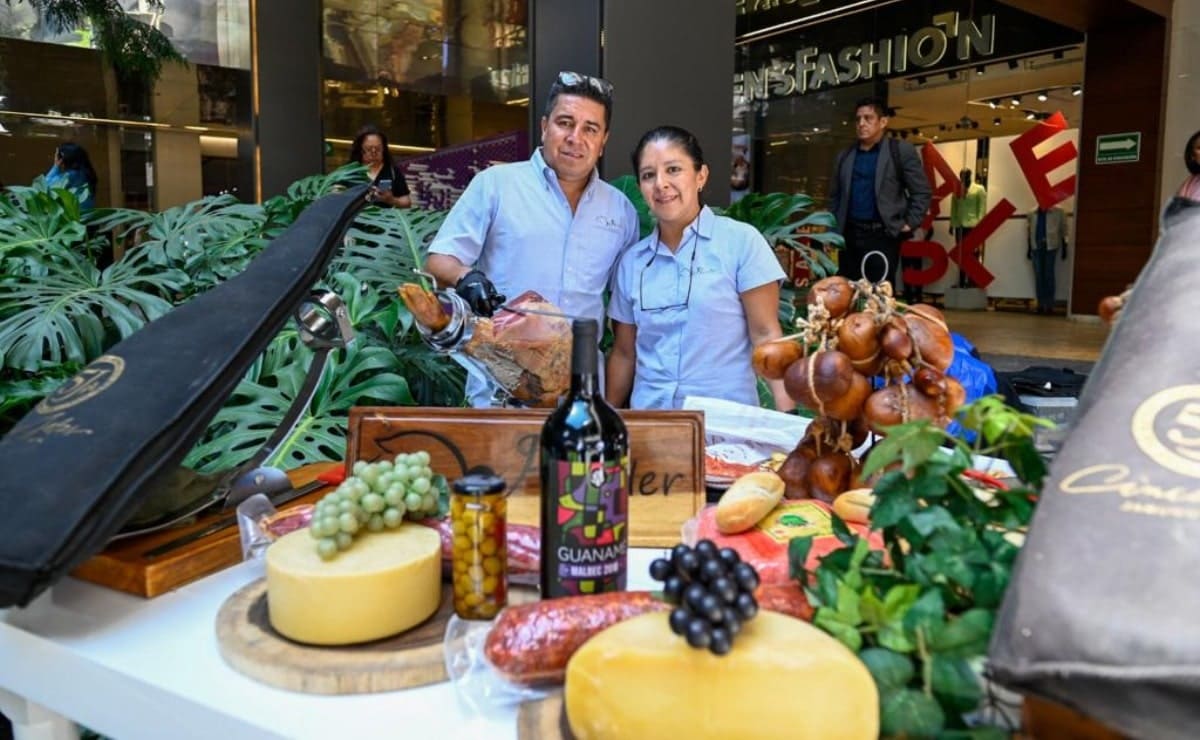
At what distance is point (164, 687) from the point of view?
0.80 meters

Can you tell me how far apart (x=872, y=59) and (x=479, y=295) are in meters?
12.0

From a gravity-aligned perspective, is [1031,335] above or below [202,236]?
below

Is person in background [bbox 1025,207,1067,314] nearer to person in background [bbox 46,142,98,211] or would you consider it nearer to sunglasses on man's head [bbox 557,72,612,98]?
person in background [bbox 46,142,98,211]

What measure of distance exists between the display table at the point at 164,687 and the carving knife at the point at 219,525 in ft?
0.17

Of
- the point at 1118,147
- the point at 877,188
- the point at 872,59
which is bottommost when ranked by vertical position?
the point at 877,188

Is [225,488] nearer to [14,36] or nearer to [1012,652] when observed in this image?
[1012,652]

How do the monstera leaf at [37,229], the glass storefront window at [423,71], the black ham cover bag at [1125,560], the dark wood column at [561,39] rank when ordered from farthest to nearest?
the glass storefront window at [423,71] → the dark wood column at [561,39] → the monstera leaf at [37,229] → the black ham cover bag at [1125,560]

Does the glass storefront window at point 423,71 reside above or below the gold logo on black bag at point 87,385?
above

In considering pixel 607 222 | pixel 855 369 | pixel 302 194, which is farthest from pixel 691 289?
pixel 302 194

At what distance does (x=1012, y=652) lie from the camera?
530 mm

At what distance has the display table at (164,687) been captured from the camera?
0.74 metres

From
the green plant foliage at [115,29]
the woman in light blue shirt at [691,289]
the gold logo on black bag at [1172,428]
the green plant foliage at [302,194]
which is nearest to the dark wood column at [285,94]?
the green plant foliage at [115,29]

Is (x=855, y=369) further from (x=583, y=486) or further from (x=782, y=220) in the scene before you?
(x=782, y=220)

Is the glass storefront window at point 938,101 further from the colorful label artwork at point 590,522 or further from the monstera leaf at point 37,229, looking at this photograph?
the colorful label artwork at point 590,522
